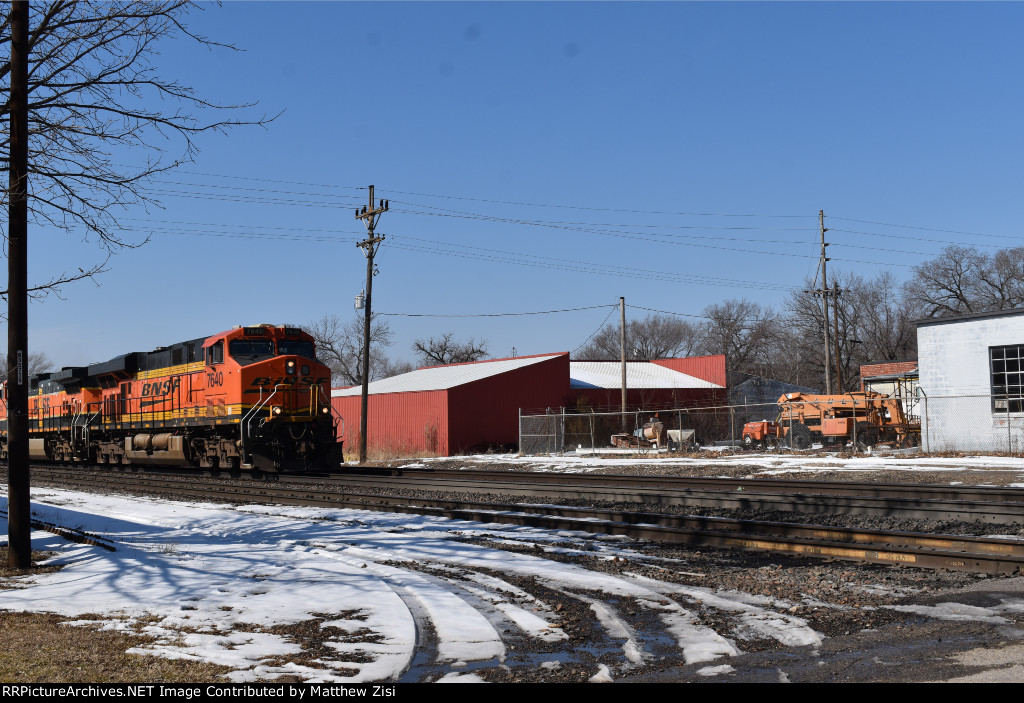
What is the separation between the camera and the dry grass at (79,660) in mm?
5352

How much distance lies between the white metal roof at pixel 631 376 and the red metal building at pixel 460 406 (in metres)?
3.50

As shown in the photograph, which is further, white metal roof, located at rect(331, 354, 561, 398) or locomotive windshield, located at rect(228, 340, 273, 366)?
white metal roof, located at rect(331, 354, 561, 398)

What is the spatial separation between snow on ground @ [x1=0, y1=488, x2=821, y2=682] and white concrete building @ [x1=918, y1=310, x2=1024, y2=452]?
21.1 metres

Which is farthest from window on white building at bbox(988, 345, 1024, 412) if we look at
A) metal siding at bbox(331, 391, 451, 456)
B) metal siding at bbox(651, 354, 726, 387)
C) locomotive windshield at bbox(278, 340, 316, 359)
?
metal siding at bbox(651, 354, 726, 387)

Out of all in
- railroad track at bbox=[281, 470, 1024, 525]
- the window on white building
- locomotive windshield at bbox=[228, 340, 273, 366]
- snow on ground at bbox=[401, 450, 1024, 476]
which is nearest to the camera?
railroad track at bbox=[281, 470, 1024, 525]

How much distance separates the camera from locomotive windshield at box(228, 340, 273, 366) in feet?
70.7

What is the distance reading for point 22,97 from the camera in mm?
A: 9523

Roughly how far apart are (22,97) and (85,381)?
22.4 m

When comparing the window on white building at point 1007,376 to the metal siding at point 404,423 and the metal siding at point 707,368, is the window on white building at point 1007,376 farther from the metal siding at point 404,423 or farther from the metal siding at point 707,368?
the metal siding at point 707,368

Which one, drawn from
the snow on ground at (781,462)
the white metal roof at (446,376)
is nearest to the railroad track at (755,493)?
the snow on ground at (781,462)

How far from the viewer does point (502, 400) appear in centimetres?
4312

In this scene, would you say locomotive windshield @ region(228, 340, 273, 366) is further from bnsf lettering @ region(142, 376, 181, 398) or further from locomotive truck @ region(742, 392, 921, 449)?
locomotive truck @ region(742, 392, 921, 449)
